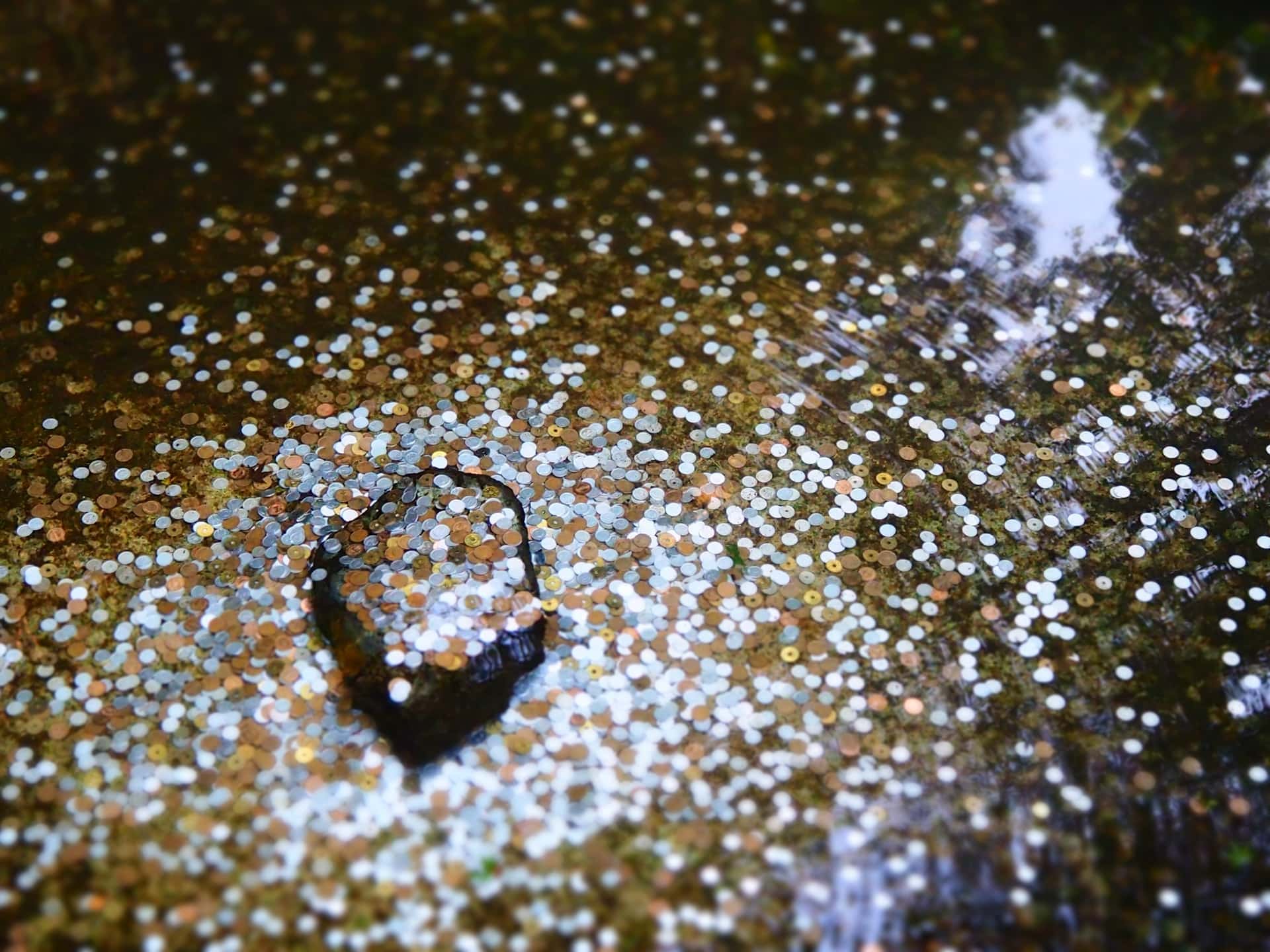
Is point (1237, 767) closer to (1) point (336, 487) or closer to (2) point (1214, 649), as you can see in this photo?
(2) point (1214, 649)

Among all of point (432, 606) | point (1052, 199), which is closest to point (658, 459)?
point (432, 606)

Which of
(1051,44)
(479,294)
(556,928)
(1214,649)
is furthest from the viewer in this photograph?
(1051,44)

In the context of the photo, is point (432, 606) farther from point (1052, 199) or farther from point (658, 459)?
point (1052, 199)

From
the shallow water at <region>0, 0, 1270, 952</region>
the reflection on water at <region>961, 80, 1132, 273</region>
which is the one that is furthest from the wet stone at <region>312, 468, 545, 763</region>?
the reflection on water at <region>961, 80, 1132, 273</region>

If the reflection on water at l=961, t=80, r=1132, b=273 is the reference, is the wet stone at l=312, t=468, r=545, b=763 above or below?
below

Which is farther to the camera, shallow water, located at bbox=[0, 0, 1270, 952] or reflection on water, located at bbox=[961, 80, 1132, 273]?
reflection on water, located at bbox=[961, 80, 1132, 273]

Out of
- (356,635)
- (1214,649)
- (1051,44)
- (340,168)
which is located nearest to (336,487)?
(356,635)

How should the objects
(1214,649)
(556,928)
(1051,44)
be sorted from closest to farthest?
(556,928)
(1214,649)
(1051,44)

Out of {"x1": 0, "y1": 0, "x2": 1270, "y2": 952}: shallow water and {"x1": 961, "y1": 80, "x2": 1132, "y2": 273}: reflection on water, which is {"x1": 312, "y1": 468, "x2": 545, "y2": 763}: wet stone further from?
{"x1": 961, "y1": 80, "x2": 1132, "y2": 273}: reflection on water
